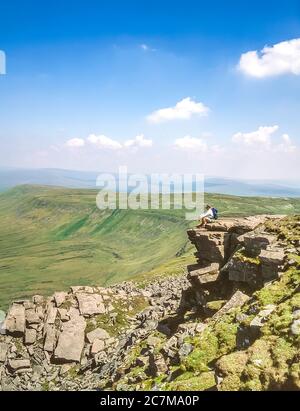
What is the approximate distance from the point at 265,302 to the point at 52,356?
34.2 meters

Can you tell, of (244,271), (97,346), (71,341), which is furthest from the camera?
(71,341)

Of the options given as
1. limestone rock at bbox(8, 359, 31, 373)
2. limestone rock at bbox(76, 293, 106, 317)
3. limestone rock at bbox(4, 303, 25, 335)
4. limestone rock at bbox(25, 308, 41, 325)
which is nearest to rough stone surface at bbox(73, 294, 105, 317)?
limestone rock at bbox(76, 293, 106, 317)

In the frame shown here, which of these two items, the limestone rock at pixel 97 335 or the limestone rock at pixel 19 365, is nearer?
the limestone rock at pixel 19 365

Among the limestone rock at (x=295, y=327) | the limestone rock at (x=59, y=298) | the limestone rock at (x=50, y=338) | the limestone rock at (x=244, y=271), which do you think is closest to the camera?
the limestone rock at (x=295, y=327)

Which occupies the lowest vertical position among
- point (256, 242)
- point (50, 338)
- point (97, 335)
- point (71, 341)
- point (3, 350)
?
point (3, 350)

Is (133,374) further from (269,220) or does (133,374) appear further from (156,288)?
(156,288)

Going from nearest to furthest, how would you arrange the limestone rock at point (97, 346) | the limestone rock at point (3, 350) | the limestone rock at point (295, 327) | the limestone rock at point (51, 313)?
1. the limestone rock at point (295, 327)
2. the limestone rock at point (97, 346)
3. the limestone rock at point (3, 350)
4. the limestone rock at point (51, 313)

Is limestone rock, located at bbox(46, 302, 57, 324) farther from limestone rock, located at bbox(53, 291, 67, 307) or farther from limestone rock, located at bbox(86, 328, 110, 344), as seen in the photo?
limestone rock, located at bbox(86, 328, 110, 344)

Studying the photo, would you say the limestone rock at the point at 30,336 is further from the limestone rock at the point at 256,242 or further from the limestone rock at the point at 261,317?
the limestone rock at the point at 261,317

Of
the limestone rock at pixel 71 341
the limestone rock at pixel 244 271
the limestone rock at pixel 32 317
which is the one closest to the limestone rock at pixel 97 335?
the limestone rock at pixel 71 341

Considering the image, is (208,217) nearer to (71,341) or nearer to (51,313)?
(71,341)

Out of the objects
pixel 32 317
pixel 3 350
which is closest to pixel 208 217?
pixel 32 317
